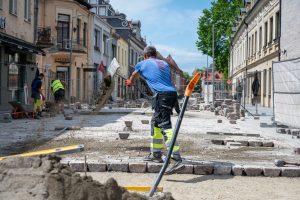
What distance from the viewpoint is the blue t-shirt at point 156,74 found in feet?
25.0

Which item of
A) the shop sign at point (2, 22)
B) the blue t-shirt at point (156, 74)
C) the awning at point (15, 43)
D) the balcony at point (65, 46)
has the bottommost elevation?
the blue t-shirt at point (156, 74)

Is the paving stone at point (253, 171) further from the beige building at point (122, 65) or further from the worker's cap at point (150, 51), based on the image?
the beige building at point (122, 65)

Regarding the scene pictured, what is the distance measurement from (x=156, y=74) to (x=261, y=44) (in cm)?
3214

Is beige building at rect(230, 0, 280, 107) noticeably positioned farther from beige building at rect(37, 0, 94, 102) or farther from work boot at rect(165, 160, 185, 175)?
work boot at rect(165, 160, 185, 175)

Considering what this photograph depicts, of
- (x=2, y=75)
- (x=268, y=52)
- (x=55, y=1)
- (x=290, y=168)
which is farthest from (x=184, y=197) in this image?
(x=55, y=1)

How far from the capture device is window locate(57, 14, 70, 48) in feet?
124

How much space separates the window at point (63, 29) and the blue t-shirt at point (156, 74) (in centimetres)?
3073

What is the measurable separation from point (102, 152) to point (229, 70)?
205ft

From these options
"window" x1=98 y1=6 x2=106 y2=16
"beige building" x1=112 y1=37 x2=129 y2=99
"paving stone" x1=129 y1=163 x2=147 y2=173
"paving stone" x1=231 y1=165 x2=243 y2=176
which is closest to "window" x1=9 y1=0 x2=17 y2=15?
"paving stone" x1=129 y1=163 x2=147 y2=173

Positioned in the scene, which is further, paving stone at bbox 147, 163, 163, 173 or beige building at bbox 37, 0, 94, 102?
beige building at bbox 37, 0, 94, 102

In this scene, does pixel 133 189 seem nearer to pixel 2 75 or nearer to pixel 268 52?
pixel 2 75

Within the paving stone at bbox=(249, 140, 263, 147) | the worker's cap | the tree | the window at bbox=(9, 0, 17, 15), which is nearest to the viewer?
the worker's cap

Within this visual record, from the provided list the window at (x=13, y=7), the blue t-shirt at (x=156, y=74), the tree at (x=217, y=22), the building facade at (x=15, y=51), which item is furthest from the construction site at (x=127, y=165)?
the tree at (x=217, y=22)

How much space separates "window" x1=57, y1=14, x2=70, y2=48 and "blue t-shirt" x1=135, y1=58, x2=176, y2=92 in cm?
3073
